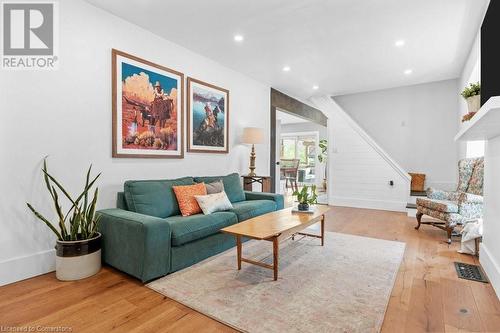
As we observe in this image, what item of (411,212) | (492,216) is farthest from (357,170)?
(492,216)

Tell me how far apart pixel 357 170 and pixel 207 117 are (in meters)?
3.94

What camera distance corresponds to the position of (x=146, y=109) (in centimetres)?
324

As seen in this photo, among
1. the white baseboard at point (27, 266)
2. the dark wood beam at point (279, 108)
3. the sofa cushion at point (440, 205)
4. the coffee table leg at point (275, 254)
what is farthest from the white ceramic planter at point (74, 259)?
the sofa cushion at point (440, 205)

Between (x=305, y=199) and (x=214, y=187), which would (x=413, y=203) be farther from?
(x=214, y=187)

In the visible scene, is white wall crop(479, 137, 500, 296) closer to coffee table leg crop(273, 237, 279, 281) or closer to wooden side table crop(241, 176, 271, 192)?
coffee table leg crop(273, 237, 279, 281)

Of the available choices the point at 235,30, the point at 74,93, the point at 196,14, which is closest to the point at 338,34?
the point at 235,30

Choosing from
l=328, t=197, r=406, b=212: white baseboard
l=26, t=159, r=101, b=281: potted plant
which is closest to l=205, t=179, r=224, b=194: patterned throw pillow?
l=26, t=159, r=101, b=281: potted plant

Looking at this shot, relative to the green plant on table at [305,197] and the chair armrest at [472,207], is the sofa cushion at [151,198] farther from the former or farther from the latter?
the chair armrest at [472,207]

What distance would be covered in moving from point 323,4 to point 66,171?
3081 mm

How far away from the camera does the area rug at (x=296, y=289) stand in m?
1.75

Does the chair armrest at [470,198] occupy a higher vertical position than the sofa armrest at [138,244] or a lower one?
higher

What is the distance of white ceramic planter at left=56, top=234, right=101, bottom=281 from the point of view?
2.26 metres

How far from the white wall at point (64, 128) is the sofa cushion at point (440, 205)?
3.78 m

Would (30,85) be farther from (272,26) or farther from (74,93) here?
(272,26)
